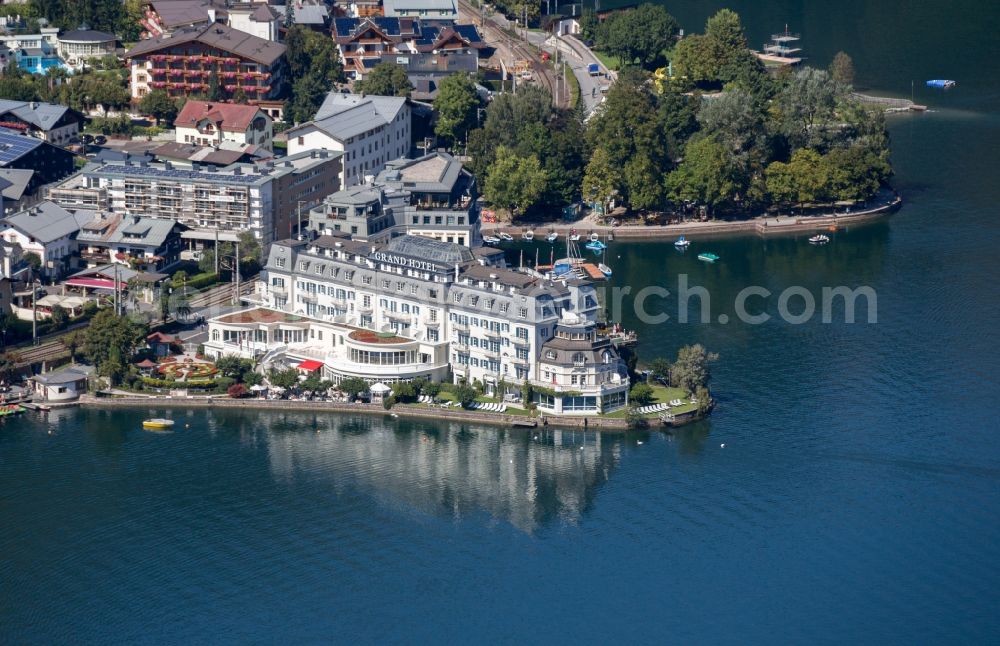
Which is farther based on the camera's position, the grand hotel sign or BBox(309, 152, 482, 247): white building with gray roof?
BBox(309, 152, 482, 247): white building with gray roof

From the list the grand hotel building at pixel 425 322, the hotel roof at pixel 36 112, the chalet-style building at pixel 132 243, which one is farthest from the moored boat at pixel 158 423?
the hotel roof at pixel 36 112

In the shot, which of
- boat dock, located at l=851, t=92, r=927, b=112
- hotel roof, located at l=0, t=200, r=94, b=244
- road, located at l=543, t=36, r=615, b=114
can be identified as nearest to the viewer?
hotel roof, located at l=0, t=200, r=94, b=244

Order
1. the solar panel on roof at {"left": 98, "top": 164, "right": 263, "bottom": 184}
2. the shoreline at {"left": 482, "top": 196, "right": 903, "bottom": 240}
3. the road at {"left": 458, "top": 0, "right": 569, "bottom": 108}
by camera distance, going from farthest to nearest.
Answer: the road at {"left": 458, "top": 0, "right": 569, "bottom": 108}, the shoreline at {"left": 482, "top": 196, "right": 903, "bottom": 240}, the solar panel on roof at {"left": 98, "top": 164, "right": 263, "bottom": 184}

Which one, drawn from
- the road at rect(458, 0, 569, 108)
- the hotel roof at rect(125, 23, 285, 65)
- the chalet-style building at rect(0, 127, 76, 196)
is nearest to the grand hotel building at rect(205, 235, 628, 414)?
the chalet-style building at rect(0, 127, 76, 196)

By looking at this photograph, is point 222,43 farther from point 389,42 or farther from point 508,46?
point 508,46

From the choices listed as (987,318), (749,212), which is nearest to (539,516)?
(987,318)

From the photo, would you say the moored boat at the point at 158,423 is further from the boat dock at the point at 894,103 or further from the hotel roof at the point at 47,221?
the boat dock at the point at 894,103

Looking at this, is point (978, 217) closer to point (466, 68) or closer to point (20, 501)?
point (466, 68)

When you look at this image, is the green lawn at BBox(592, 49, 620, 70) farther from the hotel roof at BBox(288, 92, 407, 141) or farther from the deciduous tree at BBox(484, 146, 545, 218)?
the deciduous tree at BBox(484, 146, 545, 218)
